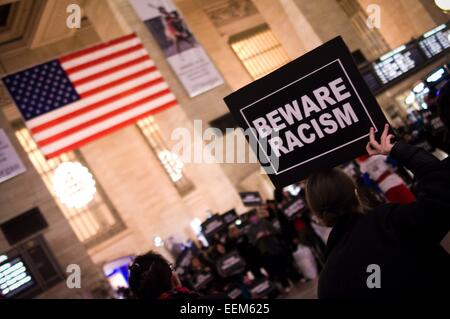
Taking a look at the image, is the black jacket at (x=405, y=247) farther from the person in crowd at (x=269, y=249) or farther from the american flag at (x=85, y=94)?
the american flag at (x=85, y=94)

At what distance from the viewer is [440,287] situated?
61.2 inches

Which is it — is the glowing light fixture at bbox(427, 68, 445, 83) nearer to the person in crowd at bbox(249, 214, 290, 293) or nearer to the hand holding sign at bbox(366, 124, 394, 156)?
the person in crowd at bbox(249, 214, 290, 293)

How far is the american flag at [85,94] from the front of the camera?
27.2ft

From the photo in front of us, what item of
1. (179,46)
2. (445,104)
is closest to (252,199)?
(179,46)

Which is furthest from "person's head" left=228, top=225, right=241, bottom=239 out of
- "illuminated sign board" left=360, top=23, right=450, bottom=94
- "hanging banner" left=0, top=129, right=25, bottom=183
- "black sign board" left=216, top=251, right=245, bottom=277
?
"illuminated sign board" left=360, top=23, right=450, bottom=94

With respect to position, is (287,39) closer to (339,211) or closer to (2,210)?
(2,210)

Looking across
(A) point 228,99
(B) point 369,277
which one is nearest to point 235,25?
(A) point 228,99

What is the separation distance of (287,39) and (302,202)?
774 centimetres

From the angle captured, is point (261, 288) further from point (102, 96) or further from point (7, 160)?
point (7, 160)

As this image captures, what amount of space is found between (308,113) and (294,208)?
4.77m

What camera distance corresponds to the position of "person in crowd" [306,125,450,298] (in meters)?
1.55

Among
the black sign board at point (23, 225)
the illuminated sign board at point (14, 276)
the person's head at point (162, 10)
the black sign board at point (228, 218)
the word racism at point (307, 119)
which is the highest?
the person's head at point (162, 10)

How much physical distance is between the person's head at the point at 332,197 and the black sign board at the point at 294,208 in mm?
5115

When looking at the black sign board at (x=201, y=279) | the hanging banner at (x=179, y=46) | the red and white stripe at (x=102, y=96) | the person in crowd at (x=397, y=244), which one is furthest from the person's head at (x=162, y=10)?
the person in crowd at (x=397, y=244)
